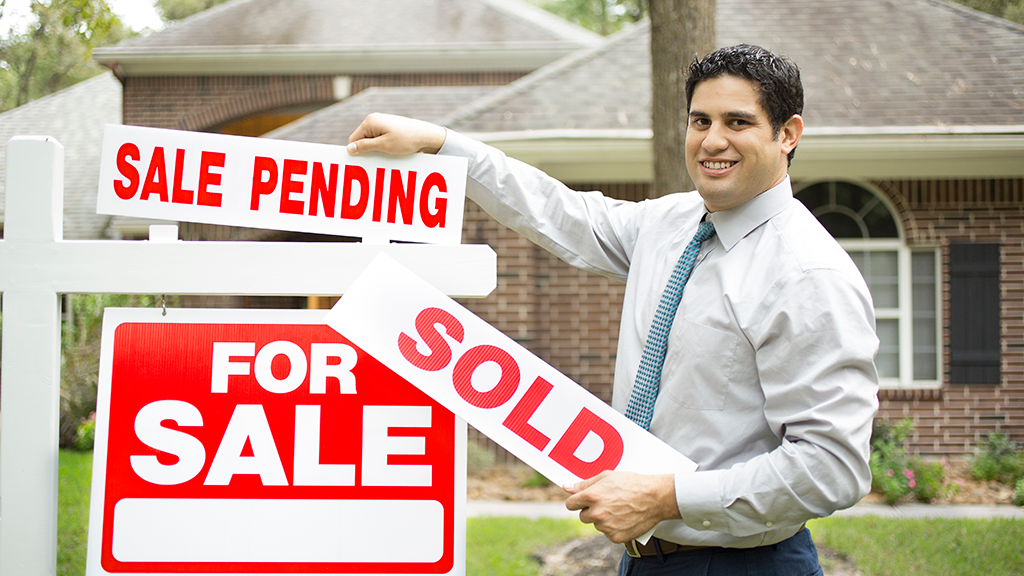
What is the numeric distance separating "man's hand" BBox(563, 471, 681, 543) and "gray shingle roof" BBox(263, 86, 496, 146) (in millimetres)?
7153

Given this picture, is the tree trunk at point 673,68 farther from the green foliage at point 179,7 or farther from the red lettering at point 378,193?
the green foliage at point 179,7

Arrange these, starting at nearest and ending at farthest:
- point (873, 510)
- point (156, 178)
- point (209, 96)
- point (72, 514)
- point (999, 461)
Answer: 1. point (156, 178)
2. point (72, 514)
3. point (873, 510)
4. point (999, 461)
5. point (209, 96)

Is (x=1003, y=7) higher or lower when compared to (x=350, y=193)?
higher

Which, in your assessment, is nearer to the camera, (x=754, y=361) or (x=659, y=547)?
(x=754, y=361)

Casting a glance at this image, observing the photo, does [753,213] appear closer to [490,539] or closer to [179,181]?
[179,181]

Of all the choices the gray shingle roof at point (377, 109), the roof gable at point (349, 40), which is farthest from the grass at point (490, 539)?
the roof gable at point (349, 40)

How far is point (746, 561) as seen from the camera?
167 centimetres

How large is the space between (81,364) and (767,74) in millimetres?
9308

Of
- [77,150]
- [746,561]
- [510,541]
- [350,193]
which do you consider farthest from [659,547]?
[77,150]

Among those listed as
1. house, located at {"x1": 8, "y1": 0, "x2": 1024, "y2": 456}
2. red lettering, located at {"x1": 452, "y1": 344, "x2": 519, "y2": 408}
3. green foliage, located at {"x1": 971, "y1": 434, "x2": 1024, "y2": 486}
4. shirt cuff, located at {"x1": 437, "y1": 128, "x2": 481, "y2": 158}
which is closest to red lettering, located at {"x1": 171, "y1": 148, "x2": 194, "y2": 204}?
shirt cuff, located at {"x1": 437, "y1": 128, "x2": 481, "y2": 158}

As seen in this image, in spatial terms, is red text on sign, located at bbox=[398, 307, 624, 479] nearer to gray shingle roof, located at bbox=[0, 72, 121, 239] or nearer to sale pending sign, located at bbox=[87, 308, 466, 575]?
sale pending sign, located at bbox=[87, 308, 466, 575]

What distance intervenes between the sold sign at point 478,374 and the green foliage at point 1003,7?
473 inches

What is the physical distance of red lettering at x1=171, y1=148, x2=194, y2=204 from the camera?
173cm

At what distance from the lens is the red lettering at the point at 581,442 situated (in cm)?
161
